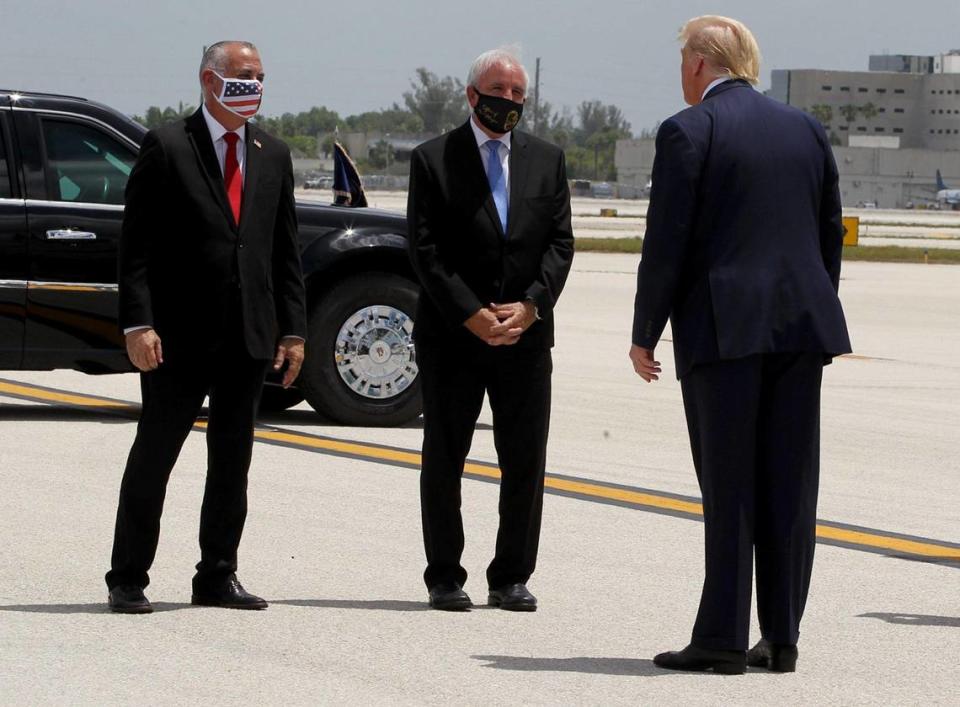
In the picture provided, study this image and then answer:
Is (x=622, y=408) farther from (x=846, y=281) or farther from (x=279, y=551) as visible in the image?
(x=846, y=281)

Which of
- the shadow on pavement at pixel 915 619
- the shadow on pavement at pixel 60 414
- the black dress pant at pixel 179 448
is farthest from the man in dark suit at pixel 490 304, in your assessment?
the shadow on pavement at pixel 60 414

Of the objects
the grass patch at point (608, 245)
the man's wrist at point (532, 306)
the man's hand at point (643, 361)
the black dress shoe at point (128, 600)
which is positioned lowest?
the grass patch at point (608, 245)

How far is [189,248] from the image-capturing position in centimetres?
612

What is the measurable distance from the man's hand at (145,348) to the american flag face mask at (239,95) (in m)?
0.79

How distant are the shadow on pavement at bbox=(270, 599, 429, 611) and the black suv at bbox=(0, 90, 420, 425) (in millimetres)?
4473

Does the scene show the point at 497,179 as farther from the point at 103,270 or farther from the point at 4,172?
the point at 4,172

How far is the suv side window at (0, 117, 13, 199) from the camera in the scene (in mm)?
10773

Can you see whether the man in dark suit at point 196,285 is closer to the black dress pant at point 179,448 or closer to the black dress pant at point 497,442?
the black dress pant at point 179,448

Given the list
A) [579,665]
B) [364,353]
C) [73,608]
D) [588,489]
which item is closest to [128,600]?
[73,608]

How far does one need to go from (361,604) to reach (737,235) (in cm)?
196

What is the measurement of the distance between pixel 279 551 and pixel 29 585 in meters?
1.13

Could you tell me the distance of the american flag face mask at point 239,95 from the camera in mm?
6086

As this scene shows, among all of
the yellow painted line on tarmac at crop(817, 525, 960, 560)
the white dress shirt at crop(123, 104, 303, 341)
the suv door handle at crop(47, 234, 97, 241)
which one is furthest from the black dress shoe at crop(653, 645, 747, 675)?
the suv door handle at crop(47, 234, 97, 241)

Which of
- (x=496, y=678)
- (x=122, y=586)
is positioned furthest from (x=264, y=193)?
(x=496, y=678)
